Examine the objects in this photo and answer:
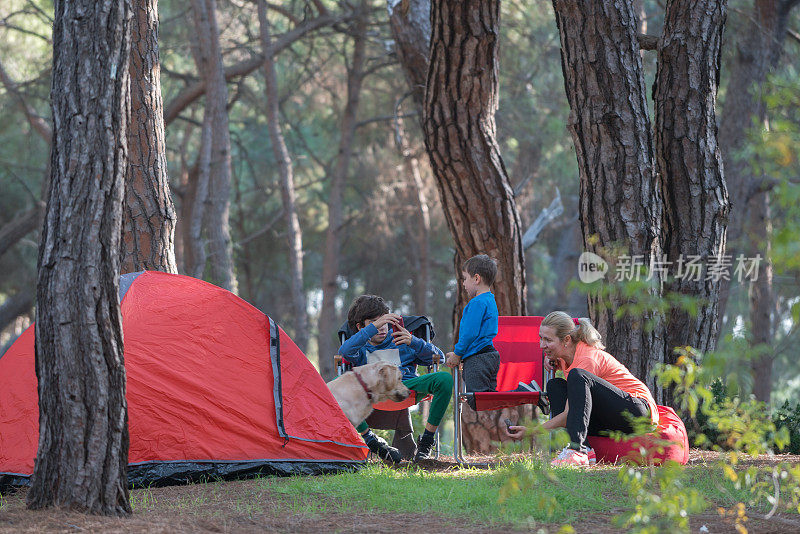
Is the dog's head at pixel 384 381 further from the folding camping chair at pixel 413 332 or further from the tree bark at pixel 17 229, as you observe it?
the tree bark at pixel 17 229

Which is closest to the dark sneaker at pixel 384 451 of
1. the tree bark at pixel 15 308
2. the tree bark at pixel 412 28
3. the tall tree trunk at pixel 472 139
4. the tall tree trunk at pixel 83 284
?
the tall tree trunk at pixel 83 284

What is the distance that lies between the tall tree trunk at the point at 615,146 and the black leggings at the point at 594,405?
131 centimetres

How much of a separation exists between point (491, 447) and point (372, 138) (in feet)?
28.1

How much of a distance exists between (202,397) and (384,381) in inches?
40.7

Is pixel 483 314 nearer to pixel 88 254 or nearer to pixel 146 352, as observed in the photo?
pixel 146 352

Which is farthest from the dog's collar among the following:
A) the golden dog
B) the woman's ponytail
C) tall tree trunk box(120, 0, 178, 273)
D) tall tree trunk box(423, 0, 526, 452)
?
tall tree trunk box(423, 0, 526, 452)

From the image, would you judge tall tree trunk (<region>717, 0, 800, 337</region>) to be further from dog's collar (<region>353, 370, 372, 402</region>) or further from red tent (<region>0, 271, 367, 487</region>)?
red tent (<region>0, 271, 367, 487</region>)

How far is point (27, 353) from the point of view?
4.66 metres

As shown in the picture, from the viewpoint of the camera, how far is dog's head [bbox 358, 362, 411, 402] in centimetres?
495

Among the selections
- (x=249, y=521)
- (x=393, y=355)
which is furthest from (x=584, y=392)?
(x=249, y=521)

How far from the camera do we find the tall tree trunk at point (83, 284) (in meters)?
3.23

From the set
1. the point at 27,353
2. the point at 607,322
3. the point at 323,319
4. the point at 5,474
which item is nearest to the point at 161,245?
the point at 27,353

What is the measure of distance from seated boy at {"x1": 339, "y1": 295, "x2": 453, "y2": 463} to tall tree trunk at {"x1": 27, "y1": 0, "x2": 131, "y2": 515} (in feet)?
6.43

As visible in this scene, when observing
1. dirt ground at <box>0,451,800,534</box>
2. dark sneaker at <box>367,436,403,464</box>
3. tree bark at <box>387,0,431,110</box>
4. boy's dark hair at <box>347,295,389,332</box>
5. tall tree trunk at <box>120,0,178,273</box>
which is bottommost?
dark sneaker at <box>367,436,403,464</box>
